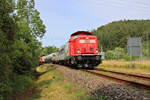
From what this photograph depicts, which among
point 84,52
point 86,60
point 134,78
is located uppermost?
point 84,52

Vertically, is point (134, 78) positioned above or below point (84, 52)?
below

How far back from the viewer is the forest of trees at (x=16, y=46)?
7.86 meters

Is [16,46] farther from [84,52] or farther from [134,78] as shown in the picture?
[134,78]

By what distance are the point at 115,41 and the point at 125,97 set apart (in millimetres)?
106647

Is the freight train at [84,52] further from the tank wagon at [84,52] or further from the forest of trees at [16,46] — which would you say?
the forest of trees at [16,46]

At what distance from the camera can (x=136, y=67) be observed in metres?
19.0

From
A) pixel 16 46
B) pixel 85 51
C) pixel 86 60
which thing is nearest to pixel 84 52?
pixel 85 51

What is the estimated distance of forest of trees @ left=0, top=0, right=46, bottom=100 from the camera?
7.86 m

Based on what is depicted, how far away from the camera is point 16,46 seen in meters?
12.0

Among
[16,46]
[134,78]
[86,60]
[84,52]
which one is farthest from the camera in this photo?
[84,52]

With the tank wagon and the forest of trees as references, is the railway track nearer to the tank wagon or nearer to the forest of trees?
the tank wagon

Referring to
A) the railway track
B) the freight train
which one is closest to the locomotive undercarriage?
the freight train

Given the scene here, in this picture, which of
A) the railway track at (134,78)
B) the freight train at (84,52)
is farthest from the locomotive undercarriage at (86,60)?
the railway track at (134,78)

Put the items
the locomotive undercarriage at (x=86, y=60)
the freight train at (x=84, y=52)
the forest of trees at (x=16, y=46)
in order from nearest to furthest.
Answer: the forest of trees at (x=16, y=46), the locomotive undercarriage at (x=86, y=60), the freight train at (x=84, y=52)
